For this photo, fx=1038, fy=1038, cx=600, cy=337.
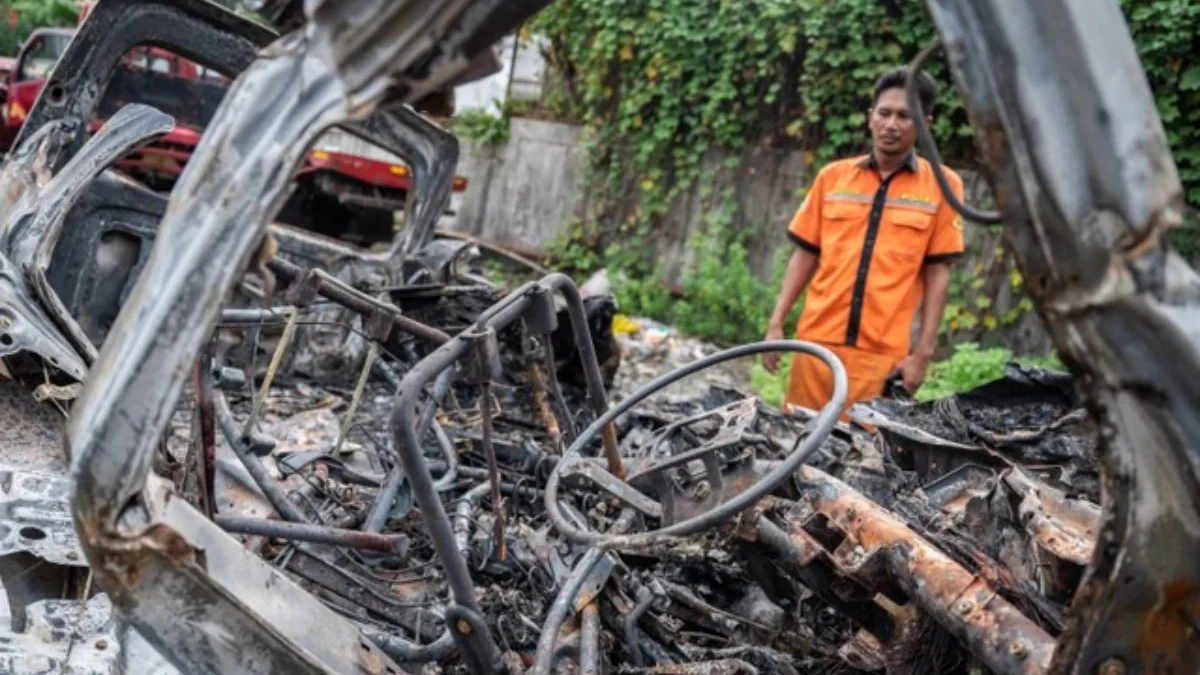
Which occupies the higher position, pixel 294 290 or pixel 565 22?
pixel 565 22

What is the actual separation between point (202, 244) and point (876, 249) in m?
3.77

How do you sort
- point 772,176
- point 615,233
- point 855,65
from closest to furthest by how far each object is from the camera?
point 855,65 < point 772,176 < point 615,233

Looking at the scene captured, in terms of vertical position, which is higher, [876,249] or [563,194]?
[563,194]

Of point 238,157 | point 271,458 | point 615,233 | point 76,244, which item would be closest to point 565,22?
point 615,233

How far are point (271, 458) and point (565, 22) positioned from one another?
29.4 ft

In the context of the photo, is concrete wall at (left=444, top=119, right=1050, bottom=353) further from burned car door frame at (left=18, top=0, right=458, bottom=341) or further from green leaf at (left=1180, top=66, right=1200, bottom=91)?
burned car door frame at (left=18, top=0, right=458, bottom=341)

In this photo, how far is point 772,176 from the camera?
10.1m

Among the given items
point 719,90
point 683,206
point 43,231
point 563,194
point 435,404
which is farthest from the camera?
point 563,194

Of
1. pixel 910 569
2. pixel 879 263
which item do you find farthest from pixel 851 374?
pixel 910 569

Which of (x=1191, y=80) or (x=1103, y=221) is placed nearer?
(x=1103, y=221)

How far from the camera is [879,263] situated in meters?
4.79

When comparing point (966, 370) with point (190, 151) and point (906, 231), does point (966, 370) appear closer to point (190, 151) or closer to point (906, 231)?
point (906, 231)

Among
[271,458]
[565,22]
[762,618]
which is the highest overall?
[565,22]

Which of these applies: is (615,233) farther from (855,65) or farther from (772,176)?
(855,65)
